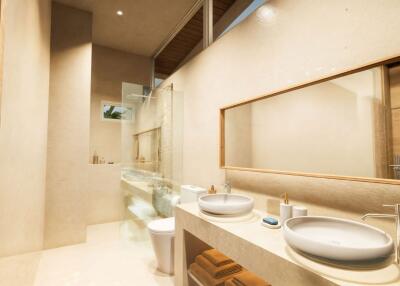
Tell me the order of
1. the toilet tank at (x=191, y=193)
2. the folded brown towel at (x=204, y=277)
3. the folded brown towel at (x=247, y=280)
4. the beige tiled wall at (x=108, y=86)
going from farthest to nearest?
the beige tiled wall at (x=108, y=86), the toilet tank at (x=191, y=193), the folded brown towel at (x=204, y=277), the folded brown towel at (x=247, y=280)

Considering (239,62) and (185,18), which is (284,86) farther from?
(185,18)

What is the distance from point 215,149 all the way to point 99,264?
5.77 feet

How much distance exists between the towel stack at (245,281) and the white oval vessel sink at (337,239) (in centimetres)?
57

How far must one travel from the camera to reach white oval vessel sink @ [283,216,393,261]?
0.78m

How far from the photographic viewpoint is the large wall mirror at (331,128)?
1094mm

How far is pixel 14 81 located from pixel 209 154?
5.48ft

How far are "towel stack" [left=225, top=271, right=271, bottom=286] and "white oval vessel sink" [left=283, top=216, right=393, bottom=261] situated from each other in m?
0.57

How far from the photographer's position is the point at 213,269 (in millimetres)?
1575

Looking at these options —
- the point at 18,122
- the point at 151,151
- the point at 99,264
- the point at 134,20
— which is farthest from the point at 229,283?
the point at 134,20

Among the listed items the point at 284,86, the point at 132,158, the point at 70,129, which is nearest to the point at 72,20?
the point at 70,129

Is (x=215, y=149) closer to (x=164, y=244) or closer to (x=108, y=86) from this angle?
(x=164, y=244)

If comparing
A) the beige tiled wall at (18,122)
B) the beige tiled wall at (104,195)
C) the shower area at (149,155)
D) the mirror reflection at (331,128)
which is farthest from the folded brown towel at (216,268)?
the beige tiled wall at (104,195)

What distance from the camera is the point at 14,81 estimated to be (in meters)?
1.27

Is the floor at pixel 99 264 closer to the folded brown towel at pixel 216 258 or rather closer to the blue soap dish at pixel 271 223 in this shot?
the folded brown towel at pixel 216 258
